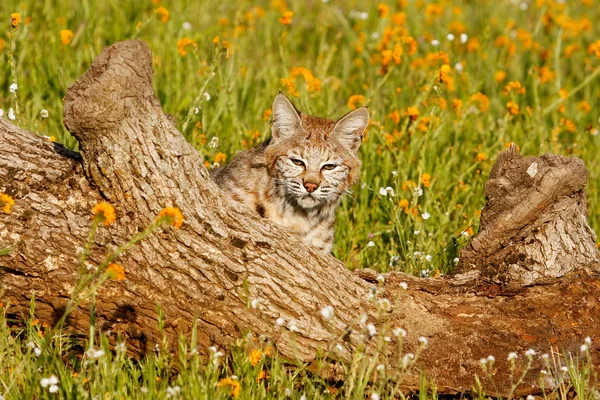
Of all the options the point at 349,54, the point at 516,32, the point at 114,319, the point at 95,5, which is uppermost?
the point at 516,32

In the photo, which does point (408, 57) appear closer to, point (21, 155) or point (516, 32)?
point (516, 32)

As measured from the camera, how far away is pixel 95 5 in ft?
24.1

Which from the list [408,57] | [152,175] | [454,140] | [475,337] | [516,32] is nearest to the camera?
[152,175]

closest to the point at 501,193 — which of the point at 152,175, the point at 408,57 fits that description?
the point at 152,175

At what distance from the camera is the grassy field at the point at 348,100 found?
3.93 m

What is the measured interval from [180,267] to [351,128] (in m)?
1.97

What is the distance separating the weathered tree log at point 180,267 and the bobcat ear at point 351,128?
1.38m

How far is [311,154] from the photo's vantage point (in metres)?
5.34

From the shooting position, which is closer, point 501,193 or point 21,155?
point 21,155

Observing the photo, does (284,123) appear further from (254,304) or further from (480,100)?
(480,100)

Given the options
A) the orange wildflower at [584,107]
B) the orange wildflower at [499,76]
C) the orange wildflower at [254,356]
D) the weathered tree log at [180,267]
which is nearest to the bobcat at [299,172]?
the weathered tree log at [180,267]

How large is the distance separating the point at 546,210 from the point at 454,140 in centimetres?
250

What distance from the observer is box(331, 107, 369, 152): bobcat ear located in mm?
5414

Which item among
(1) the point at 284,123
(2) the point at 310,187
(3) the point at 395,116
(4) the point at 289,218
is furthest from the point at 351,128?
(3) the point at 395,116
